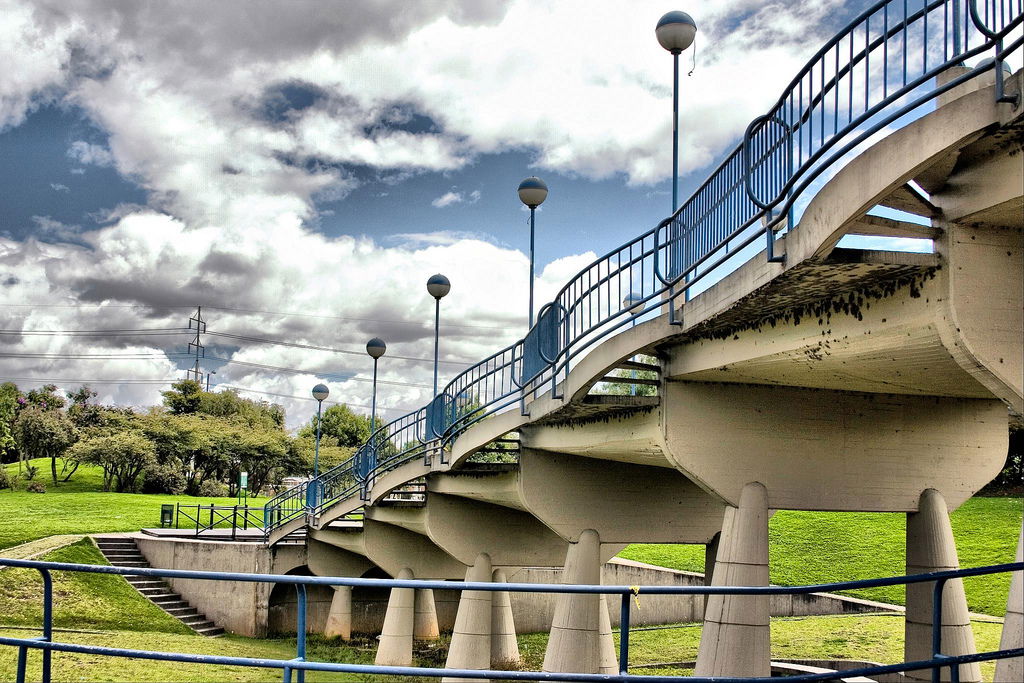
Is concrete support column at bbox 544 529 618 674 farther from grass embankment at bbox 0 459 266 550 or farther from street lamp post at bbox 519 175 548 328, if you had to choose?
grass embankment at bbox 0 459 266 550

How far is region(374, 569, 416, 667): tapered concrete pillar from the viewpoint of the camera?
23.9 metres

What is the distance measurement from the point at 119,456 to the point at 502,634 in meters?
32.3

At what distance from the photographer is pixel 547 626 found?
29062mm

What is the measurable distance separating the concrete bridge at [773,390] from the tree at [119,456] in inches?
1230

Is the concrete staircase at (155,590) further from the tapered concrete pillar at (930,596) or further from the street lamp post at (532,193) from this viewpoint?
the tapered concrete pillar at (930,596)

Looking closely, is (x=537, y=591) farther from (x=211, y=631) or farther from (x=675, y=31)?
(x=211, y=631)

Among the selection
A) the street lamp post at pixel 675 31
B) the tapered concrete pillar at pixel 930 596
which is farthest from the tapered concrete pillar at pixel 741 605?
the street lamp post at pixel 675 31

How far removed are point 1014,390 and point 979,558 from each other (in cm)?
2468

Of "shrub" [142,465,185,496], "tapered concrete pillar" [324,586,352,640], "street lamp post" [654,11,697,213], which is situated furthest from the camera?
"shrub" [142,465,185,496]

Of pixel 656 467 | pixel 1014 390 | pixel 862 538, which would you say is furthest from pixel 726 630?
pixel 862 538

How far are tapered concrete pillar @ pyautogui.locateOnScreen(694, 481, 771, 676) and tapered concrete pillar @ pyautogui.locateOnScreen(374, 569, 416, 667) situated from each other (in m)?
14.3

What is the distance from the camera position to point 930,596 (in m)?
11.7

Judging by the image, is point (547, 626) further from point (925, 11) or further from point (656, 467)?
point (925, 11)

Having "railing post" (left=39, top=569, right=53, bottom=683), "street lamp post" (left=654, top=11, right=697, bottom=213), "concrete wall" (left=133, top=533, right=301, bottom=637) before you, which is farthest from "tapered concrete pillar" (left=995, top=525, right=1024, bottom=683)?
"concrete wall" (left=133, top=533, right=301, bottom=637)
